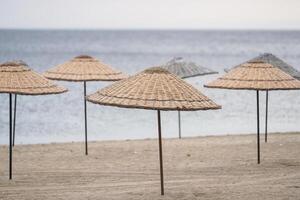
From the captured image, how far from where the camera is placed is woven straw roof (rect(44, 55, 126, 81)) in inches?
433

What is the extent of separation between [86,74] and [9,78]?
2.67 metres

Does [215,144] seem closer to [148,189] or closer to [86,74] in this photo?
[86,74]

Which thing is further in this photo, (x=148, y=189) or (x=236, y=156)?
(x=236, y=156)

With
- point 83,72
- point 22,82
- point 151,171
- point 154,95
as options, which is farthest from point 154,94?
point 83,72

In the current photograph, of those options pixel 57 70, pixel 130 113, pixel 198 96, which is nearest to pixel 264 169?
pixel 198 96

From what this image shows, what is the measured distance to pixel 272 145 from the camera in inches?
518

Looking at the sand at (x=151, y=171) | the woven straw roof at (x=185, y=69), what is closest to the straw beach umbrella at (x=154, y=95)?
the sand at (x=151, y=171)

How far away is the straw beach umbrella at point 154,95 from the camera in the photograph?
704cm

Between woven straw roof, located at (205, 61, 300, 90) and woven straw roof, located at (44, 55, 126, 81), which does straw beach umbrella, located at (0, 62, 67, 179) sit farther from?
woven straw roof, located at (205, 61, 300, 90)

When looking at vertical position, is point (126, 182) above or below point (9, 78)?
below

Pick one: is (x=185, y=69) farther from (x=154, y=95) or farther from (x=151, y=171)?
(x=154, y=95)

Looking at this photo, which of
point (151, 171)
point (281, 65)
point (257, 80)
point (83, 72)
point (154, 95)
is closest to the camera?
point (154, 95)

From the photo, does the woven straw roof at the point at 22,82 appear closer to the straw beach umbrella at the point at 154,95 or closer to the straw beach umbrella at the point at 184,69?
the straw beach umbrella at the point at 154,95

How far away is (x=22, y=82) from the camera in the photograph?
Result: 8609 mm
